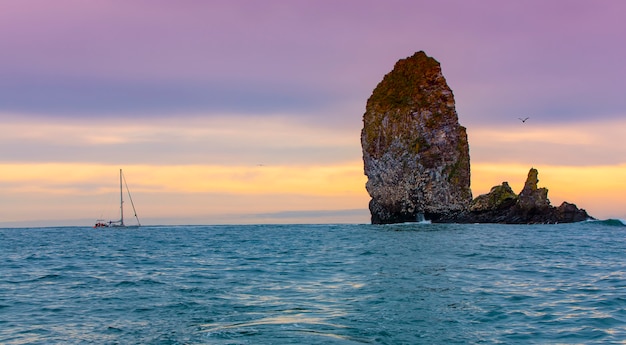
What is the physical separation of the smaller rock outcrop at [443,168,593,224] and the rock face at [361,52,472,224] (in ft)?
11.2

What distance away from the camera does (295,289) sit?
74.6 feet

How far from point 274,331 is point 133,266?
20936 mm

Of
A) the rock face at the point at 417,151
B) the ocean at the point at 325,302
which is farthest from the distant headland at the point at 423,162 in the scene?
the ocean at the point at 325,302

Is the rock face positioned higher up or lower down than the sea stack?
higher up

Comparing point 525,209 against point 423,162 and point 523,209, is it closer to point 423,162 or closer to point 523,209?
point 523,209

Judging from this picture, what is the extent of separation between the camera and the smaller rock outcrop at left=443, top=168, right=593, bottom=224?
9850cm

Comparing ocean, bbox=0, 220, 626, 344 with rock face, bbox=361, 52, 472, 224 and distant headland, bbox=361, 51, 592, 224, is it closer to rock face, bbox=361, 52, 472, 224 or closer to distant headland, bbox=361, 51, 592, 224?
distant headland, bbox=361, 51, 592, 224

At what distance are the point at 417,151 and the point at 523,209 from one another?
76.9 feet

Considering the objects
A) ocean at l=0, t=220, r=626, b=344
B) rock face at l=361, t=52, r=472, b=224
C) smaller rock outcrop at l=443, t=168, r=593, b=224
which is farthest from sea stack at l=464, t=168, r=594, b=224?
ocean at l=0, t=220, r=626, b=344

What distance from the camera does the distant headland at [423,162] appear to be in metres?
110

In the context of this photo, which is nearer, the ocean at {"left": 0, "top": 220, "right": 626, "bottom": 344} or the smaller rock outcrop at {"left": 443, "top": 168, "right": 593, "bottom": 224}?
the ocean at {"left": 0, "top": 220, "right": 626, "bottom": 344}

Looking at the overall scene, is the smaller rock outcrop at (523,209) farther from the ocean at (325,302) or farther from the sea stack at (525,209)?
the ocean at (325,302)

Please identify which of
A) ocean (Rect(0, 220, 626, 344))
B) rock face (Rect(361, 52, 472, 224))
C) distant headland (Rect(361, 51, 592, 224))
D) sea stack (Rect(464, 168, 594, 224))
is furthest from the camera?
rock face (Rect(361, 52, 472, 224))

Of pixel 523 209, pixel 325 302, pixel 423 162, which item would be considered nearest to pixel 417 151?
pixel 423 162
